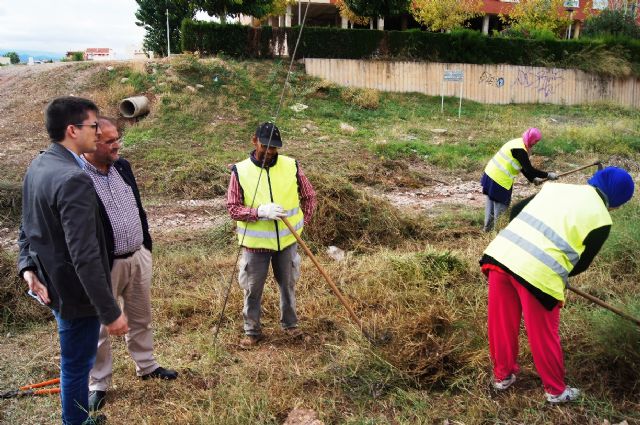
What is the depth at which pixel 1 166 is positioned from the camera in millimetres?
10586

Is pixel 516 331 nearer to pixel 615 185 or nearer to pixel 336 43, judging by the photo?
pixel 615 185

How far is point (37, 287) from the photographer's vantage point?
2.68 meters

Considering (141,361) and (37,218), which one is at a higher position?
(37,218)

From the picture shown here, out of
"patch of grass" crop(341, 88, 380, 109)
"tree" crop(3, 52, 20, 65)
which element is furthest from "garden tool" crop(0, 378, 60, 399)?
"tree" crop(3, 52, 20, 65)

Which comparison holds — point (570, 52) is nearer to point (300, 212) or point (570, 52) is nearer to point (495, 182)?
point (495, 182)

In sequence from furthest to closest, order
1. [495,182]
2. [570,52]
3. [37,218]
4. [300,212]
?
[570,52]
[495,182]
[300,212]
[37,218]

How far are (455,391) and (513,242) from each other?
99 cm

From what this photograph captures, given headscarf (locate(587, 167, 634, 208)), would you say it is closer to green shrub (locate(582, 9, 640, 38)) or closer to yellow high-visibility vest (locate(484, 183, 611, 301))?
yellow high-visibility vest (locate(484, 183, 611, 301))

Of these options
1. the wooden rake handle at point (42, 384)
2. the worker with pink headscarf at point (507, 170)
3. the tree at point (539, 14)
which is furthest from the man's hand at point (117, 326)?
the tree at point (539, 14)

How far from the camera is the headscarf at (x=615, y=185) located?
2.80 metres

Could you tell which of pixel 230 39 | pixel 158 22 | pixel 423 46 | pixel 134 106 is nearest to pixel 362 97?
pixel 423 46

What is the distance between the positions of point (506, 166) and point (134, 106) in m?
9.77

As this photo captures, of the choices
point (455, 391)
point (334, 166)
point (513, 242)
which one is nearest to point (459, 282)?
point (455, 391)

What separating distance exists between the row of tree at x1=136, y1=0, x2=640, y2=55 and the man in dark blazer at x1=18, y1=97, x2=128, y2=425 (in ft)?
58.0
